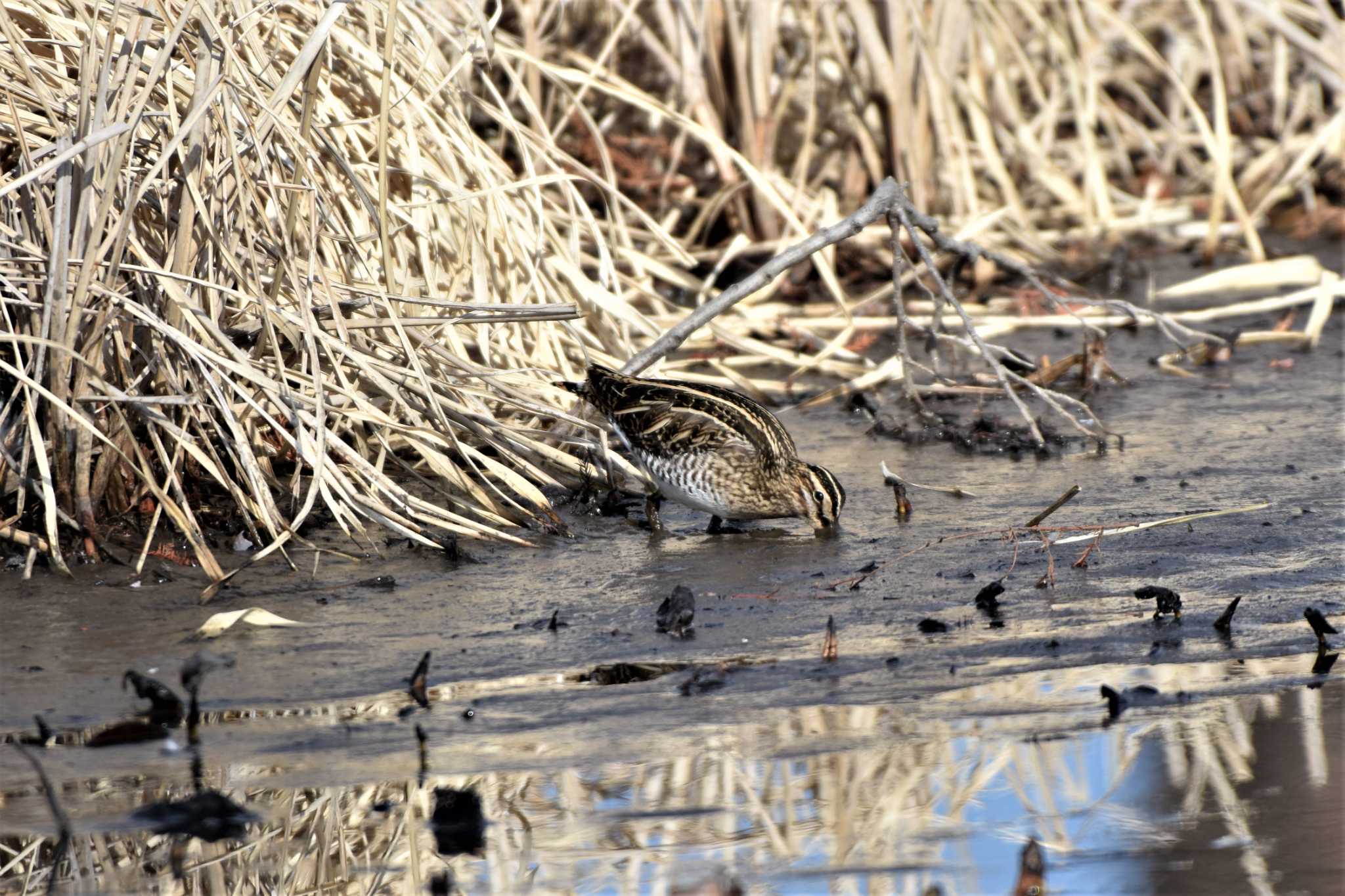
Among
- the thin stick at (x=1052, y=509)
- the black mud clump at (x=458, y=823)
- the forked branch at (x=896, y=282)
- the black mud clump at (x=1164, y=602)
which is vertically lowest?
the black mud clump at (x=458, y=823)

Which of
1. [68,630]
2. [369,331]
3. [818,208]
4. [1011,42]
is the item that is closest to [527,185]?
[369,331]

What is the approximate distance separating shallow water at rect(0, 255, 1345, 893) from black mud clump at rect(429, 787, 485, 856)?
0.03 m

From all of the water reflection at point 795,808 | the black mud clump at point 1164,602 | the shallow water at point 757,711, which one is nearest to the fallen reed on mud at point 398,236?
the shallow water at point 757,711

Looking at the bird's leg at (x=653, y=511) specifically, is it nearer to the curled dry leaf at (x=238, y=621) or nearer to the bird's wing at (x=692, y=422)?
the bird's wing at (x=692, y=422)

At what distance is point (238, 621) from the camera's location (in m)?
4.43

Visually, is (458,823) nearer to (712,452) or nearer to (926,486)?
(712,452)

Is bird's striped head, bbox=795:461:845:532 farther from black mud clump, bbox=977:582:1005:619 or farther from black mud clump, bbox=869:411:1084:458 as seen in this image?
black mud clump, bbox=869:411:1084:458

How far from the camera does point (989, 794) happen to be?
3.43 metres

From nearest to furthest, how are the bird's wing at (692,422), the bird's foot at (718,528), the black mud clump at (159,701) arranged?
the black mud clump at (159,701)
the bird's wing at (692,422)
the bird's foot at (718,528)

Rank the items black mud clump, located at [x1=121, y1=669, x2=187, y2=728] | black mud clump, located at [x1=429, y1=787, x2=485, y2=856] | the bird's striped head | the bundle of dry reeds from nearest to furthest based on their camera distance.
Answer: black mud clump, located at [x1=429, y1=787, x2=485, y2=856] < black mud clump, located at [x1=121, y1=669, x2=187, y2=728] < the bundle of dry reeds < the bird's striped head

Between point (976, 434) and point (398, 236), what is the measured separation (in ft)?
7.33

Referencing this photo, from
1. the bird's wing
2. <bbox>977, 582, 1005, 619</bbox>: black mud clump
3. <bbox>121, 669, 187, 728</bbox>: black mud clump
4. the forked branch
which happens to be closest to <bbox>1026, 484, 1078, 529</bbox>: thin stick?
<bbox>977, 582, 1005, 619</bbox>: black mud clump

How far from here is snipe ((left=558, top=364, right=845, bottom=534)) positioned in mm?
5379

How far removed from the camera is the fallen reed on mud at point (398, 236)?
15.7 feet
